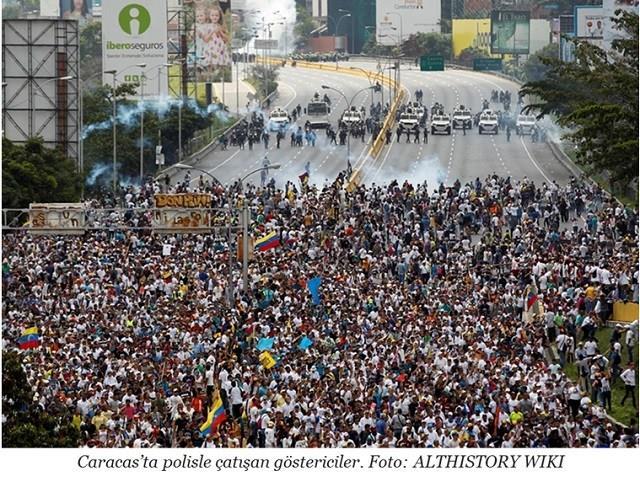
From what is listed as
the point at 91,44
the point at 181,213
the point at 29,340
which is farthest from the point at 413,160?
the point at 91,44

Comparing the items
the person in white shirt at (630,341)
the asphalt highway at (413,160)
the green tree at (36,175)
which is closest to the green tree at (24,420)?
the person in white shirt at (630,341)

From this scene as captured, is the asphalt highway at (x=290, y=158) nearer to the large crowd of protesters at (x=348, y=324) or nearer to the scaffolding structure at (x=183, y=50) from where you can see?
the scaffolding structure at (x=183, y=50)

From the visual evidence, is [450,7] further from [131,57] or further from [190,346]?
[190,346]

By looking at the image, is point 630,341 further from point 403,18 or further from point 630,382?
point 403,18

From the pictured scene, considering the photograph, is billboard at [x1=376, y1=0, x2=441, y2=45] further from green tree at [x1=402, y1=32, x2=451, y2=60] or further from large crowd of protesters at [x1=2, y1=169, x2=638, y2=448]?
large crowd of protesters at [x1=2, y1=169, x2=638, y2=448]

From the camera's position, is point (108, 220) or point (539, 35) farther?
point (539, 35)
